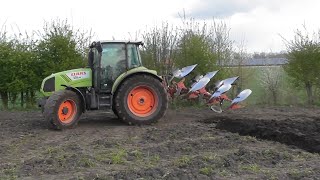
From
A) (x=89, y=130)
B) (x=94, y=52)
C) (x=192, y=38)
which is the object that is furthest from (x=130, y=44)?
(x=192, y=38)

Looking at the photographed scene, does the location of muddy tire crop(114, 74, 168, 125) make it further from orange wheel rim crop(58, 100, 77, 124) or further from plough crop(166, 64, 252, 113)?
plough crop(166, 64, 252, 113)

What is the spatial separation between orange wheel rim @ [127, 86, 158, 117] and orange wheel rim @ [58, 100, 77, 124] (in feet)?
4.25

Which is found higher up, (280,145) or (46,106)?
(46,106)

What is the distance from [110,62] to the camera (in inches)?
429

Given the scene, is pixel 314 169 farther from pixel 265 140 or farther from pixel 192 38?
pixel 192 38

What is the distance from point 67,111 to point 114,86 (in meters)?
1.19

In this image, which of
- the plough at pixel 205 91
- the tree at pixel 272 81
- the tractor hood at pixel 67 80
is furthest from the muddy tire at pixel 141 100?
the tree at pixel 272 81

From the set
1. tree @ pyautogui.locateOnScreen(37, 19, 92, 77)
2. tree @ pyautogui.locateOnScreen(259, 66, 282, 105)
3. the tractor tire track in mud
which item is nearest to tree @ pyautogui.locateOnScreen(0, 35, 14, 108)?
tree @ pyautogui.locateOnScreen(37, 19, 92, 77)

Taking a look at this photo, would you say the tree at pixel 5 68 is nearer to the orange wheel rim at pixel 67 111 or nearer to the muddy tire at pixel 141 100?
the orange wheel rim at pixel 67 111

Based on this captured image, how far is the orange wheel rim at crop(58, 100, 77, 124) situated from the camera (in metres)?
10.2

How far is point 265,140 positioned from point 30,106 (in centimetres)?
918

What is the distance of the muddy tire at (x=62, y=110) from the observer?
32.6 feet

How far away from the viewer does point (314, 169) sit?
20.7 feet

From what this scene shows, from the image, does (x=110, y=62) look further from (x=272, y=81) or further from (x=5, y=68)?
(x=272, y=81)
